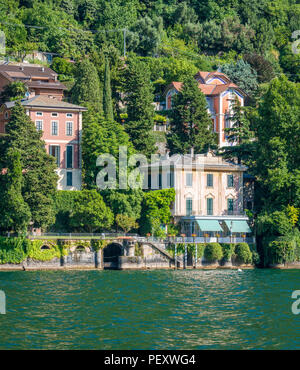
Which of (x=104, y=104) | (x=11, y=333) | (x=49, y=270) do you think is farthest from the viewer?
(x=104, y=104)

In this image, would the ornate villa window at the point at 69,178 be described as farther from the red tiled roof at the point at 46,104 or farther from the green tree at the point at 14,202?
the green tree at the point at 14,202

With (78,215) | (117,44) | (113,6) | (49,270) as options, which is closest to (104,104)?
(78,215)

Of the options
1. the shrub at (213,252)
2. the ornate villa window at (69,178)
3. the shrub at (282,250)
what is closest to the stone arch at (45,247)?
the ornate villa window at (69,178)

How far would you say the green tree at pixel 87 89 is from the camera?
275 feet

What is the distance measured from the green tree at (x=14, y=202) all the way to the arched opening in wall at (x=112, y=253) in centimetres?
763

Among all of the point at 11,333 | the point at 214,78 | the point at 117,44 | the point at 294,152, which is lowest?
the point at 11,333

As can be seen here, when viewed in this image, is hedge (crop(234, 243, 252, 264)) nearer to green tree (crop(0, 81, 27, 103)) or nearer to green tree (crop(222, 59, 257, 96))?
green tree (crop(0, 81, 27, 103))

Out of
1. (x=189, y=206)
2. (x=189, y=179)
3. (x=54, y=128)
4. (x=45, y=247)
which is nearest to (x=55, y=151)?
(x=54, y=128)

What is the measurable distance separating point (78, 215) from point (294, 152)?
1915cm

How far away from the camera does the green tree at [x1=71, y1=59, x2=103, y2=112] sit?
83.9 meters

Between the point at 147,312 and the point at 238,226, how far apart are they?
108 ft

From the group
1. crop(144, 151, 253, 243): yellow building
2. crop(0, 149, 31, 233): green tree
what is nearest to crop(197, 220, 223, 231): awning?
crop(144, 151, 253, 243): yellow building

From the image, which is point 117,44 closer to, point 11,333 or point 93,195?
point 93,195

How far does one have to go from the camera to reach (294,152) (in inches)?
2830
